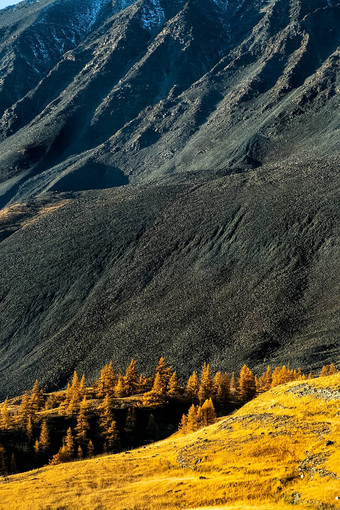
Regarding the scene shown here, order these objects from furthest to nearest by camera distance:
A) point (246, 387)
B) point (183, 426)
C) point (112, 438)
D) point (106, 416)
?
point (246, 387) < point (106, 416) < point (112, 438) < point (183, 426)

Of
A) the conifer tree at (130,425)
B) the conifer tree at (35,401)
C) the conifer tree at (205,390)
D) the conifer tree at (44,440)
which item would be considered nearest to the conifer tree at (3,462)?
the conifer tree at (44,440)

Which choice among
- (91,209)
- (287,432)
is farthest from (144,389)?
(91,209)

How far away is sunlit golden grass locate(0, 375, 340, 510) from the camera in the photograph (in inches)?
1155

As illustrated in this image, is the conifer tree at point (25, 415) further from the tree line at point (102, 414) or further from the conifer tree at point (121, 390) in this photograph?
the conifer tree at point (121, 390)

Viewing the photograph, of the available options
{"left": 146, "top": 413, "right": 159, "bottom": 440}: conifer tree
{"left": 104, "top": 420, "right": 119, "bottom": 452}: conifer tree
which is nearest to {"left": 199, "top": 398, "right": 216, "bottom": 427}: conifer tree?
{"left": 146, "top": 413, "right": 159, "bottom": 440}: conifer tree

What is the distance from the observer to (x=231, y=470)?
3431 cm

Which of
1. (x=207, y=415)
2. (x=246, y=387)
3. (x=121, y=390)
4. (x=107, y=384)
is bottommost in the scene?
(x=246, y=387)

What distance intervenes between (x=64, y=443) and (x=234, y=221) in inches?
4206

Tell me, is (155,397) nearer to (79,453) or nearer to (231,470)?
(79,453)

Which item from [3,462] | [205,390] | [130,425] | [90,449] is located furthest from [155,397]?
[3,462]

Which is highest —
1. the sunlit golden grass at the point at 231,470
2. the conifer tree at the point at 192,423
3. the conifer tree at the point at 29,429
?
the sunlit golden grass at the point at 231,470

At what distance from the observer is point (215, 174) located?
199 metres

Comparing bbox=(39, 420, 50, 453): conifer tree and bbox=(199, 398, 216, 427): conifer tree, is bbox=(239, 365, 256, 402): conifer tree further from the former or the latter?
bbox=(39, 420, 50, 453): conifer tree

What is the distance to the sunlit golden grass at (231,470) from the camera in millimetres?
29344
